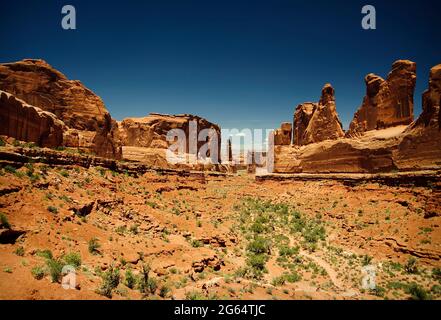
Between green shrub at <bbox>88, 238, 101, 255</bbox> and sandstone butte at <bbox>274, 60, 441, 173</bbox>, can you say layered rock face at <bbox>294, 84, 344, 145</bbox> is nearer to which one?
sandstone butte at <bbox>274, 60, 441, 173</bbox>

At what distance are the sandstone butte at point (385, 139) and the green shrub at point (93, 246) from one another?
28451 millimetres

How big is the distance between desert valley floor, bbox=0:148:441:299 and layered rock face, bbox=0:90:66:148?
3865 millimetres

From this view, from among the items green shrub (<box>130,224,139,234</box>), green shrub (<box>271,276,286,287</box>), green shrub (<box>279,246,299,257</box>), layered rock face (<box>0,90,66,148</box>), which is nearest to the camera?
green shrub (<box>271,276,286,287</box>)

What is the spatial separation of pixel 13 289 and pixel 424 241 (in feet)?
73.7

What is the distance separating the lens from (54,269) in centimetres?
995

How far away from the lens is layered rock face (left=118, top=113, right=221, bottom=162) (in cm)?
5966

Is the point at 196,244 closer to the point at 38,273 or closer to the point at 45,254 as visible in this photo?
the point at 45,254

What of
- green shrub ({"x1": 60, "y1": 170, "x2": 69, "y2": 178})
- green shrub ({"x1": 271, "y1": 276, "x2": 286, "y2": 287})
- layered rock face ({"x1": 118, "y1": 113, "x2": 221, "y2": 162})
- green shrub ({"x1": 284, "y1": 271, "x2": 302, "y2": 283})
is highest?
layered rock face ({"x1": 118, "y1": 113, "x2": 221, "y2": 162})

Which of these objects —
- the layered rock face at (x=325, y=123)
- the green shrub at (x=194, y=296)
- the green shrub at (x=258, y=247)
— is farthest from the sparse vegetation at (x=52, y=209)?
the layered rock face at (x=325, y=123)

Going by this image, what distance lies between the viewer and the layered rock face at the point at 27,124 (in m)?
18.7

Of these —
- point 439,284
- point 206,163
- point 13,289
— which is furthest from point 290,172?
point 13,289

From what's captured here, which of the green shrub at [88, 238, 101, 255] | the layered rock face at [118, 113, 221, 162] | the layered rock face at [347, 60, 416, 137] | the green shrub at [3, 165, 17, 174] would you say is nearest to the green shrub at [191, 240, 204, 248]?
the green shrub at [88, 238, 101, 255]

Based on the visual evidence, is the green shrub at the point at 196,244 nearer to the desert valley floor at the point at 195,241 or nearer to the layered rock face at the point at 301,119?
the desert valley floor at the point at 195,241

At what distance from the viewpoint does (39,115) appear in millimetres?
22219
